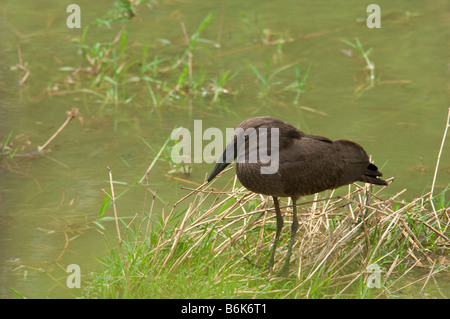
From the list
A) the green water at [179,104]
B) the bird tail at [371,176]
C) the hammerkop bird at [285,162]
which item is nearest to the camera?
the hammerkop bird at [285,162]

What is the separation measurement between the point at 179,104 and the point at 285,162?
3386 millimetres

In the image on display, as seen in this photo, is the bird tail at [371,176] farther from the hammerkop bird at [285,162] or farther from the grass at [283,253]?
the grass at [283,253]

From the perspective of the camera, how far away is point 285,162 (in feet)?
15.1

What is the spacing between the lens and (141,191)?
20.4ft

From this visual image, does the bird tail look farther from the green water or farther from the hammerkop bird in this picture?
the green water

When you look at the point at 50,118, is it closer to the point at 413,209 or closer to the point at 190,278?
the point at 190,278

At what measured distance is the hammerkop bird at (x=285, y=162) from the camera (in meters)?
4.52

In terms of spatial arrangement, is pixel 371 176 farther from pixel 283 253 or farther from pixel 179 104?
pixel 179 104

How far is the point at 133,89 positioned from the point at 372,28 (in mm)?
3228

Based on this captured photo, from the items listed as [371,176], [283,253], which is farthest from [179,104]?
[371,176]

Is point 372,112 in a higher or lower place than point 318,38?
lower

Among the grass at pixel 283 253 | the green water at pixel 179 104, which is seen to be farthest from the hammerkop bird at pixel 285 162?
the green water at pixel 179 104

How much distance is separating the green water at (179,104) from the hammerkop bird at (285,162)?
4.23 feet

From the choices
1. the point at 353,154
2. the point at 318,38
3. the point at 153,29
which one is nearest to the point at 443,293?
the point at 353,154
